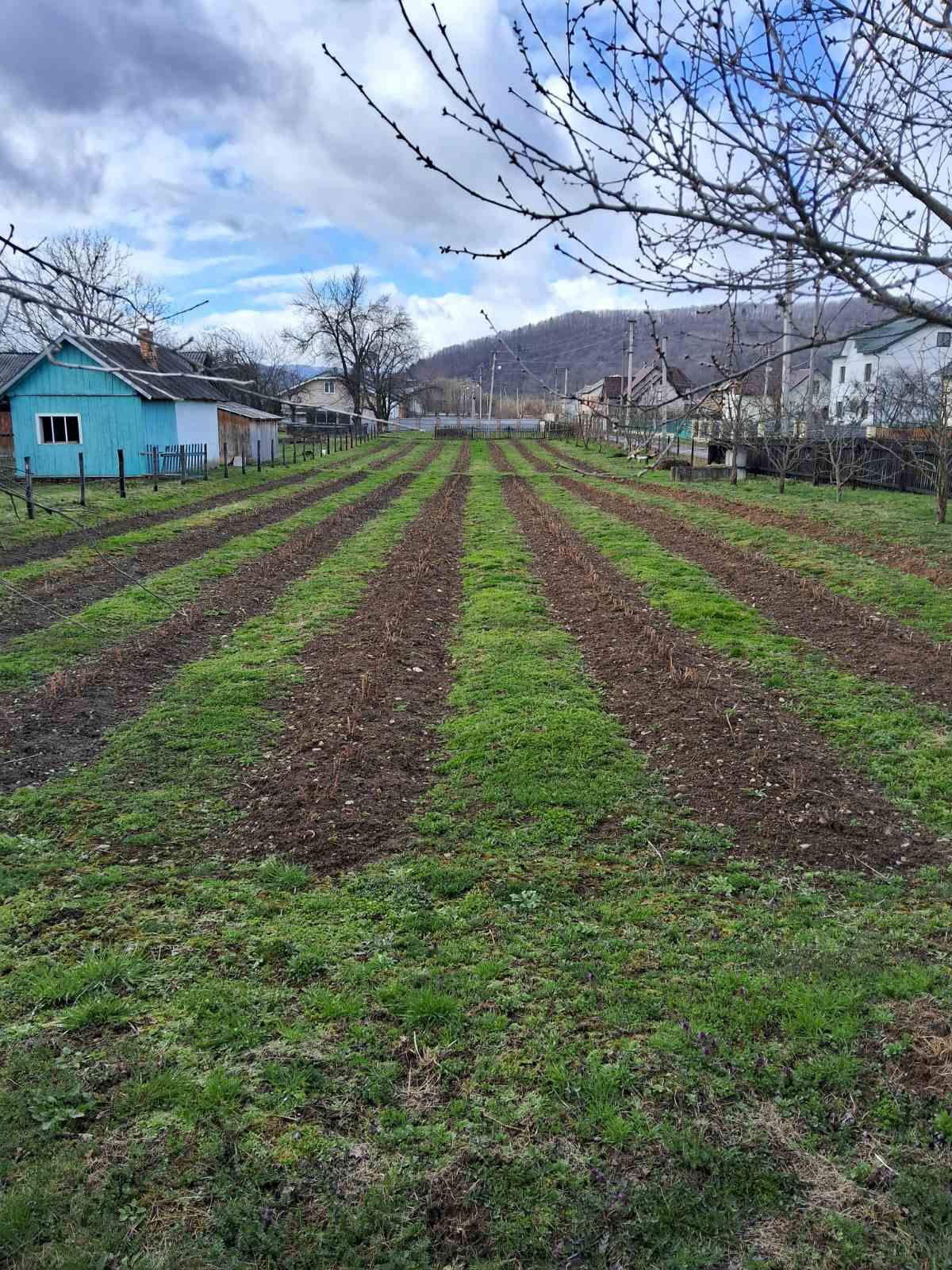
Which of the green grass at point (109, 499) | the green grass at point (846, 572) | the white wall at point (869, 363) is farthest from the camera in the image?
the white wall at point (869, 363)

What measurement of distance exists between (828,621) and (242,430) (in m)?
33.7

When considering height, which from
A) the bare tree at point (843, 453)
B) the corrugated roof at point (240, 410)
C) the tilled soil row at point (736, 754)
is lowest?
the tilled soil row at point (736, 754)

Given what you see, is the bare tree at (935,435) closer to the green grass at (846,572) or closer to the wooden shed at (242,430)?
the green grass at (846,572)

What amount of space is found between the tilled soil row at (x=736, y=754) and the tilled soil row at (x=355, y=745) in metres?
1.81

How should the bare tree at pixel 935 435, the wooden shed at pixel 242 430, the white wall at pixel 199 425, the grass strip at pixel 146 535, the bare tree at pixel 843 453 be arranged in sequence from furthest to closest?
the wooden shed at pixel 242 430 < the white wall at pixel 199 425 < the bare tree at pixel 843 453 < the bare tree at pixel 935 435 < the grass strip at pixel 146 535

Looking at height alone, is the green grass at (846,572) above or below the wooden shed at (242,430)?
below

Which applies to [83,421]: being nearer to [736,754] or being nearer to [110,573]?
[110,573]

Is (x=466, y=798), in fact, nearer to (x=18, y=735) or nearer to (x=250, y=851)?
(x=250, y=851)

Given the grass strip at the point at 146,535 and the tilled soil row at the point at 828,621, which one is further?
the grass strip at the point at 146,535

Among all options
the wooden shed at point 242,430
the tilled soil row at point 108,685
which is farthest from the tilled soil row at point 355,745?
the wooden shed at point 242,430

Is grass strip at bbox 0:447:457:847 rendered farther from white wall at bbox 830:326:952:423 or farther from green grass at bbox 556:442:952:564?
white wall at bbox 830:326:952:423

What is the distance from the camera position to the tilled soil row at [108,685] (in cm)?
684

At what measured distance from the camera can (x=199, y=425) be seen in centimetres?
3334

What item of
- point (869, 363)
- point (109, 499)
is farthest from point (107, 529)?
point (869, 363)
